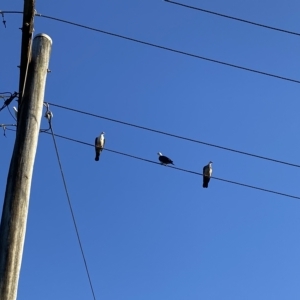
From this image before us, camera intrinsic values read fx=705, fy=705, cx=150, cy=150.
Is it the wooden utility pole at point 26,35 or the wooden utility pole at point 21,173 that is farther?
the wooden utility pole at point 26,35

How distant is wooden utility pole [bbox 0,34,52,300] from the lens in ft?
16.9

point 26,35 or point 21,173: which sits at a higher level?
point 26,35

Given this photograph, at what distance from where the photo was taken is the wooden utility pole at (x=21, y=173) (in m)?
5.14

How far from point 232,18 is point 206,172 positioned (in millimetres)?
11334

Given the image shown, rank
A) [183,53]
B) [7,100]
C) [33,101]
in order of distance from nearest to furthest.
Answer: [33,101], [7,100], [183,53]

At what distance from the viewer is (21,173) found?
556 cm

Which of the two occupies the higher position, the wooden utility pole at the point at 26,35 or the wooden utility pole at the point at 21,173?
the wooden utility pole at the point at 26,35

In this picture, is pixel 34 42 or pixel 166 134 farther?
pixel 166 134

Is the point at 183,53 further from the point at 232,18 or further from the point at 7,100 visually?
the point at 7,100

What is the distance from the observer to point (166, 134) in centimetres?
909

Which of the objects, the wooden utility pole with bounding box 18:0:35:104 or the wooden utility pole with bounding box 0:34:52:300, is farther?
the wooden utility pole with bounding box 18:0:35:104

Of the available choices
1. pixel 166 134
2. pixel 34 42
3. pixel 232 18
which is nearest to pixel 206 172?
pixel 166 134

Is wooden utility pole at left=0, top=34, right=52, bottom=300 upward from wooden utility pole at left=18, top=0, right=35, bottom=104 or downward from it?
downward

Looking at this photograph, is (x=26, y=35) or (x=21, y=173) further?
(x=26, y=35)
